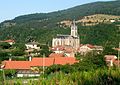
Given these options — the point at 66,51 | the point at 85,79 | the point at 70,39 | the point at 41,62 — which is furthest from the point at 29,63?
the point at 70,39

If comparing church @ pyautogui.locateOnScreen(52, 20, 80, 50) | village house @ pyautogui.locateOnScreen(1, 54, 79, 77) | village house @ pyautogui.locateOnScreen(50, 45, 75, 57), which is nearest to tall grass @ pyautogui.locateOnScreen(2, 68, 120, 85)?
village house @ pyautogui.locateOnScreen(1, 54, 79, 77)


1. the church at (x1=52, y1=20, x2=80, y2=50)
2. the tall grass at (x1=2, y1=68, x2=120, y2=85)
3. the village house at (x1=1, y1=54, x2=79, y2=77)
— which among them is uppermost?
the tall grass at (x1=2, y1=68, x2=120, y2=85)

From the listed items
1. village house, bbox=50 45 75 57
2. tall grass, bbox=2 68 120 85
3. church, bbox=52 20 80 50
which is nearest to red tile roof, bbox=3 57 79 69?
tall grass, bbox=2 68 120 85

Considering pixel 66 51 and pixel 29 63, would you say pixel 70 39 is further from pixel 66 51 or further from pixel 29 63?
pixel 29 63

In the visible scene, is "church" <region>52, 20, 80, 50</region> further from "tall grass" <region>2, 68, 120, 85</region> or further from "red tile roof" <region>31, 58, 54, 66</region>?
"tall grass" <region>2, 68, 120, 85</region>

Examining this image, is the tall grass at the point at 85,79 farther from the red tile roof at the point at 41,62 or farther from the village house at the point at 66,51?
the village house at the point at 66,51

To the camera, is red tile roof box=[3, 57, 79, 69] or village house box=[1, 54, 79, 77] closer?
village house box=[1, 54, 79, 77]

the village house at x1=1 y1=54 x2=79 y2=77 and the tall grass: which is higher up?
the tall grass

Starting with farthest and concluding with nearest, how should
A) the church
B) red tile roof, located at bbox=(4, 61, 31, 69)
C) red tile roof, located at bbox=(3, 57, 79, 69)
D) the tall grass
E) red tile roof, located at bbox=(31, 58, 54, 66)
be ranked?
the church < red tile roof, located at bbox=(31, 58, 54, 66) < red tile roof, located at bbox=(3, 57, 79, 69) < red tile roof, located at bbox=(4, 61, 31, 69) < the tall grass

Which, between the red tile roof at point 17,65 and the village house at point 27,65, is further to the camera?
the red tile roof at point 17,65

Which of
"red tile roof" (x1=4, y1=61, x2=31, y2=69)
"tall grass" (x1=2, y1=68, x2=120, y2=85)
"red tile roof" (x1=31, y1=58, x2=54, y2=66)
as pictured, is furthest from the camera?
"red tile roof" (x1=31, y1=58, x2=54, y2=66)

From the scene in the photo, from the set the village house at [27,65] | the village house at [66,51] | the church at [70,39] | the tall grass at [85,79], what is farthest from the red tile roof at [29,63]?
the church at [70,39]

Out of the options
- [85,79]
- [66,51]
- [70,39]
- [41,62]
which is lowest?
[70,39]

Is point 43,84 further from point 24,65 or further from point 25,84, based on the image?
point 24,65
